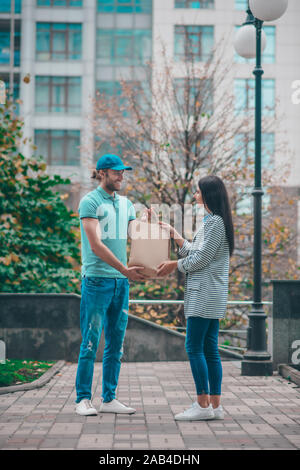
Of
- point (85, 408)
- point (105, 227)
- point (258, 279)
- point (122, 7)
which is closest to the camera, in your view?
point (85, 408)

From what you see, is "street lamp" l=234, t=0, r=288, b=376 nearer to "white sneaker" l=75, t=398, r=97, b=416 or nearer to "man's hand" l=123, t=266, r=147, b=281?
"white sneaker" l=75, t=398, r=97, b=416

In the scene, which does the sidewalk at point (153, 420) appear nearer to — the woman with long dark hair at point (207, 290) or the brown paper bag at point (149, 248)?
the woman with long dark hair at point (207, 290)

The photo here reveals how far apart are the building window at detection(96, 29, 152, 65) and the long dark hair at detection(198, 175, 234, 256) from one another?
30.2 m

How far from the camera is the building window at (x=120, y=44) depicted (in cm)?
3469

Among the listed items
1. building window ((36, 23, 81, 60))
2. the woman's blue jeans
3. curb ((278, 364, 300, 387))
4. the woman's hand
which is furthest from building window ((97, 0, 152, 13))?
the woman's blue jeans

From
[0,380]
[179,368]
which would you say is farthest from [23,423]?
[179,368]

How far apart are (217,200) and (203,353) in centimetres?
128

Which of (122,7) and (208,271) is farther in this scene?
(122,7)

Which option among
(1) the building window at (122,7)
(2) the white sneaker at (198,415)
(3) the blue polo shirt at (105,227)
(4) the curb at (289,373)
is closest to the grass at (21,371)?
(3) the blue polo shirt at (105,227)

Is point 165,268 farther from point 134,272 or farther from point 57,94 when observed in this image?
point 57,94

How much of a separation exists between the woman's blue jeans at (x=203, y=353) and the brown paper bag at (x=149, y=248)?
536 mm

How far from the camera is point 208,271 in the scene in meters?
5.55

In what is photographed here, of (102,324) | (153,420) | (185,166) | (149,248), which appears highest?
(185,166)

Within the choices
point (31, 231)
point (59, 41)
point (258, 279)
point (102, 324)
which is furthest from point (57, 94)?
point (102, 324)
